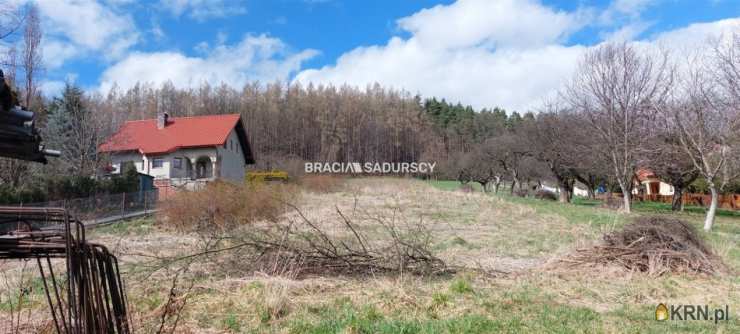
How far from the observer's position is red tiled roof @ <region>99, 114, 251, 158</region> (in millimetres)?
34125

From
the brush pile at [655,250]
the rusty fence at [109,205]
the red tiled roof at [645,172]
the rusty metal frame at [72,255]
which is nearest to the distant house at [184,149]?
the rusty fence at [109,205]

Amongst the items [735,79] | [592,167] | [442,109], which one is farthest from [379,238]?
[442,109]

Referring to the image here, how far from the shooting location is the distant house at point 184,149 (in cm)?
3416

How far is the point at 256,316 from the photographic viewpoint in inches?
176

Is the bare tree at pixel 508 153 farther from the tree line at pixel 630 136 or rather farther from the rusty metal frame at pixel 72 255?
the rusty metal frame at pixel 72 255

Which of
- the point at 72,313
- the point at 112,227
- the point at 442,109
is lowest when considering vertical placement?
the point at 112,227

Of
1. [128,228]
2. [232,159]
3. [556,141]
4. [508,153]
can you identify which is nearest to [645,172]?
[508,153]

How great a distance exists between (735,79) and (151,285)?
64.3 ft

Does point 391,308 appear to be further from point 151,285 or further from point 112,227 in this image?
point 112,227

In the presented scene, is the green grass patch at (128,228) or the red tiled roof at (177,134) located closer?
the green grass patch at (128,228)

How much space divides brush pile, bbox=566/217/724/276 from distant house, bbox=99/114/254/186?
29914mm

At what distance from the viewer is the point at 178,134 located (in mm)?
35969

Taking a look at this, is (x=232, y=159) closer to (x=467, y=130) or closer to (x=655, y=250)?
(x=655, y=250)

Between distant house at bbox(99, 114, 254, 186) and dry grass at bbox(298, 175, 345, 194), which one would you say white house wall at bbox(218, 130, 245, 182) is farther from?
dry grass at bbox(298, 175, 345, 194)
